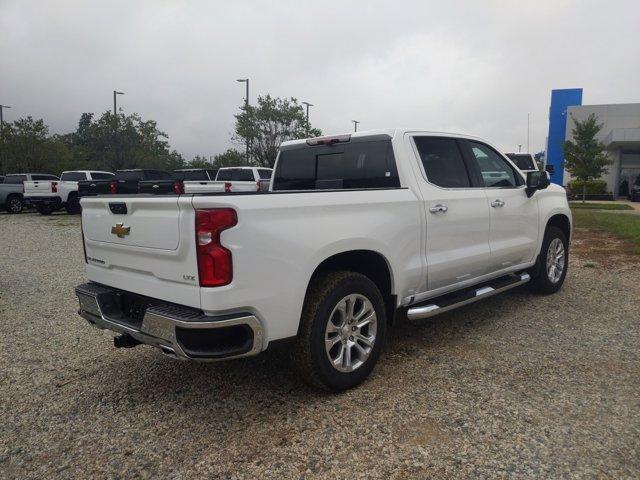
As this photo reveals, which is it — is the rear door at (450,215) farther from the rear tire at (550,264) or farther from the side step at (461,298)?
the rear tire at (550,264)

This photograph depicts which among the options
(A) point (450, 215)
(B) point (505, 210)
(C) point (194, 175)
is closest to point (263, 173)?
(C) point (194, 175)

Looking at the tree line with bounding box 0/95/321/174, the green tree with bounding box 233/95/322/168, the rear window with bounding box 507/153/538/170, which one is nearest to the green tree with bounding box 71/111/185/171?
the tree line with bounding box 0/95/321/174

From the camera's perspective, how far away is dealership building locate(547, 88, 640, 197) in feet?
103

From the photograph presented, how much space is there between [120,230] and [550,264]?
4788 millimetres

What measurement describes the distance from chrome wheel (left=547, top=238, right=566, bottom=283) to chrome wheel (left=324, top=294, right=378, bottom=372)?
10.6ft

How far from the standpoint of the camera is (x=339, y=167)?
4340mm

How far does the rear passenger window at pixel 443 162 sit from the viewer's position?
13.7ft

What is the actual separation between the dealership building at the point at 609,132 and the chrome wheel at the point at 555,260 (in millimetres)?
26358

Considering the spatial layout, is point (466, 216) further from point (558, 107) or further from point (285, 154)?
point (558, 107)

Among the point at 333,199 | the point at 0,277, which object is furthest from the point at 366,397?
the point at 0,277

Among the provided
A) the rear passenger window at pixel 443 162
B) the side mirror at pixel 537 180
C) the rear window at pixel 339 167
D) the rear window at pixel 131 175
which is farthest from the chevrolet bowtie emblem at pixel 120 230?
the rear window at pixel 131 175

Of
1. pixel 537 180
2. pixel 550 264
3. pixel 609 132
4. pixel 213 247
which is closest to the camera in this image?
pixel 213 247

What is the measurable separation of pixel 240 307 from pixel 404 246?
145 centimetres

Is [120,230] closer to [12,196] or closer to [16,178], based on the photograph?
[12,196]
